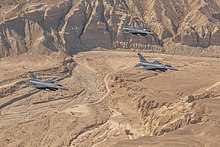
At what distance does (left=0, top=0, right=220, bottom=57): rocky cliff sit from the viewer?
3804 inches

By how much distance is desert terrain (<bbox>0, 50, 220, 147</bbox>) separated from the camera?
50.9 metres

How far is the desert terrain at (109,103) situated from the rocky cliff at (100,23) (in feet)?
17.6

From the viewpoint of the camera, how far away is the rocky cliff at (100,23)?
96625 mm

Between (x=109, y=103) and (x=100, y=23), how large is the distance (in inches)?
1537

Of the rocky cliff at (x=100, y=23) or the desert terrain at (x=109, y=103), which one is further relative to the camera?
the rocky cliff at (x=100, y=23)

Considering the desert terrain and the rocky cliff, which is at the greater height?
the rocky cliff

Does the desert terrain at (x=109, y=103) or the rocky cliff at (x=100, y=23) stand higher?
the rocky cliff at (x=100, y=23)

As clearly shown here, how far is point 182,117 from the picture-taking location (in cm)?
5116

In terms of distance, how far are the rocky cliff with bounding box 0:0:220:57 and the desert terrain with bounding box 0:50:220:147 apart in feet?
17.6

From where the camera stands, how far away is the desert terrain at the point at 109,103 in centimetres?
5091

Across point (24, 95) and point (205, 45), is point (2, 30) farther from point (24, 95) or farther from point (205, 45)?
point (205, 45)

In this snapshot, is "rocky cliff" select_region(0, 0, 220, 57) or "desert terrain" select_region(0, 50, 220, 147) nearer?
"desert terrain" select_region(0, 50, 220, 147)

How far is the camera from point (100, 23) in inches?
4252

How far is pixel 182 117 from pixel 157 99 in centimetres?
1503
